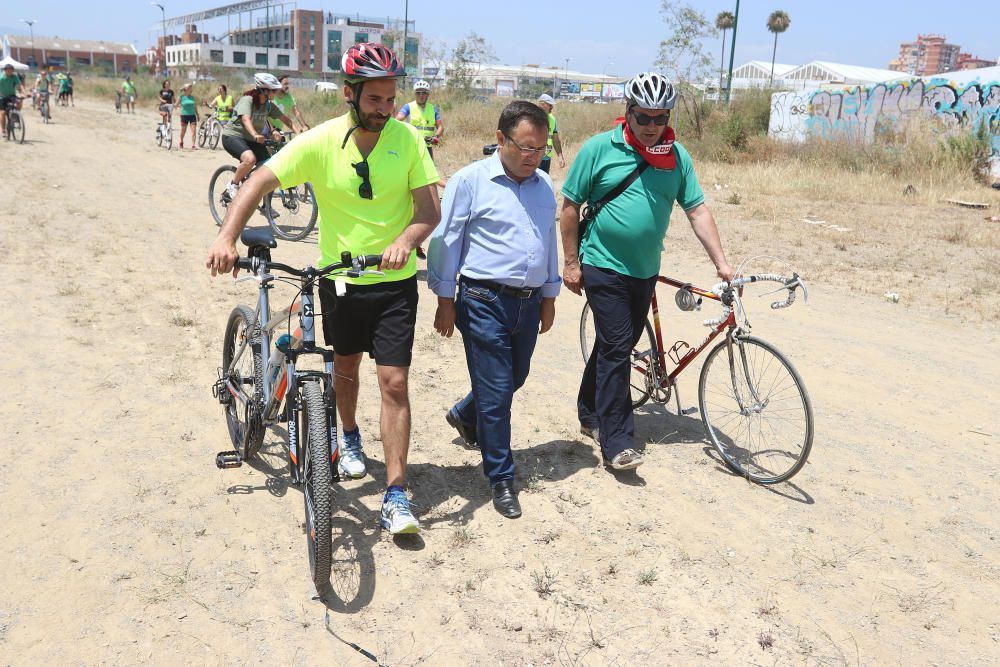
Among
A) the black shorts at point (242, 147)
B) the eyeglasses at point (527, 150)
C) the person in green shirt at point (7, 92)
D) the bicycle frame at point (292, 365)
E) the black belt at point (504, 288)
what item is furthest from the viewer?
A: the person in green shirt at point (7, 92)

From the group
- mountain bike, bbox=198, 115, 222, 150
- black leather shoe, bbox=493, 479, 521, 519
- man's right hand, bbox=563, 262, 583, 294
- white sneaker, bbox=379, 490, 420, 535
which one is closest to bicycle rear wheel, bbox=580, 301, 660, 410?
man's right hand, bbox=563, 262, 583, 294

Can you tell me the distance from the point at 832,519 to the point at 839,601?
2.52 ft

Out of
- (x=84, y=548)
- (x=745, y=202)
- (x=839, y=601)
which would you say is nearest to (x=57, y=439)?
(x=84, y=548)

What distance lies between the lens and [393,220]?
3801mm

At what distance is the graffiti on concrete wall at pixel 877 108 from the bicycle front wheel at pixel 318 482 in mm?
19105

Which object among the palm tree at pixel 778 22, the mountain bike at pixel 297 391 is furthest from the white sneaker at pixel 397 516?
the palm tree at pixel 778 22

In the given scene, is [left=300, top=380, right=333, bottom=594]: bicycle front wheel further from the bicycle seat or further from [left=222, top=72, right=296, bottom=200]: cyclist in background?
[left=222, top=72, right=296, bottom=200]: cyclist in background

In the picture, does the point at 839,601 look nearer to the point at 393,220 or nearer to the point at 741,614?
the point at 741,614

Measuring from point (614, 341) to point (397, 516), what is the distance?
1.56m

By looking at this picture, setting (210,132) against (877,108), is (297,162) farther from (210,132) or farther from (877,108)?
(877,108)

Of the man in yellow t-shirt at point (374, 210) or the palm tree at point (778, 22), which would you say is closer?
the man in yellow t-shirt at point (374, 210)

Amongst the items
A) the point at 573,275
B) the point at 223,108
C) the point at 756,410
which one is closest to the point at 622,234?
the point at 573,275

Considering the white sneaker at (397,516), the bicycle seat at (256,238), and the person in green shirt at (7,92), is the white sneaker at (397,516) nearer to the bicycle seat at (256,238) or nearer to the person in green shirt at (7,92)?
the bicycle seat at (256,238)

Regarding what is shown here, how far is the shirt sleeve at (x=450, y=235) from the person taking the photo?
13.3 ft
